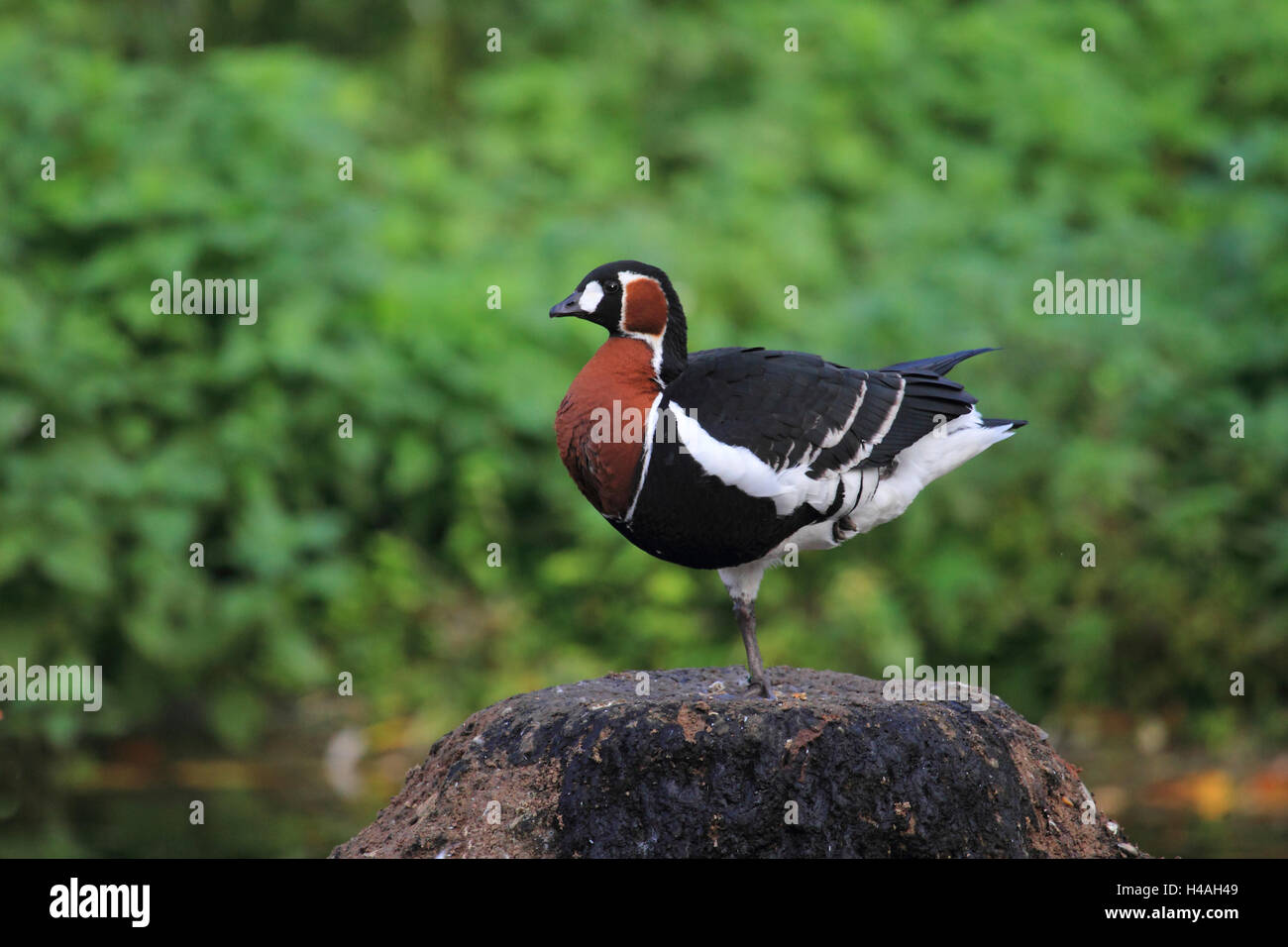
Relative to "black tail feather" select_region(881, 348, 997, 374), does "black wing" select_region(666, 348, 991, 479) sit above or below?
below

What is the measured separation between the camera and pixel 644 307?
5.18 metres

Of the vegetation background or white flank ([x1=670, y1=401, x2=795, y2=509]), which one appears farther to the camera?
the vegetation background

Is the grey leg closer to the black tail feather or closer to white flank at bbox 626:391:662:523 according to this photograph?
white flank at bbox 626:391:662:523

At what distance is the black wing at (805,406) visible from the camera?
5.11 metres

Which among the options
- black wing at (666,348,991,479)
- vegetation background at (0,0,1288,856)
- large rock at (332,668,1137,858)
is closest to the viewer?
large rock at (332,668,1137,858)

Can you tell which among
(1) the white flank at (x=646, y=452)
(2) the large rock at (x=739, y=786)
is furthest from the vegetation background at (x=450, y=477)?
(1) the white flank at (x=646, y=452)

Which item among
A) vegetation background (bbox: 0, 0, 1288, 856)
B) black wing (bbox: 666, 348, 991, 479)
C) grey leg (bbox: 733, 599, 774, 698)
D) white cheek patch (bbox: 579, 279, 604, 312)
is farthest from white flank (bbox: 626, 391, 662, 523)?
vegetation background (bbox: 0, 0, 1288, 856)

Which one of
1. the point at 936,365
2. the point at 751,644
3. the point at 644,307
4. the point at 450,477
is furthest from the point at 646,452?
the point at 450,477

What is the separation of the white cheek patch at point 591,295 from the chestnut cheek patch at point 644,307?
0.09 meters

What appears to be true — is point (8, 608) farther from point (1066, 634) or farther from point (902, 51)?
point (902, 51)

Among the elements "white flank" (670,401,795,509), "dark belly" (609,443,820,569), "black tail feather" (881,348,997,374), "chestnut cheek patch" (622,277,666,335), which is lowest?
"dark belly" (609,443,820,569)

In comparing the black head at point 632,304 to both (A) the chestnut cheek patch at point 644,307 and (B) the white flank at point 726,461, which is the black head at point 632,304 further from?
(B) the white flank at point 726,461

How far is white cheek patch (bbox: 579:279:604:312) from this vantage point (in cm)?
514

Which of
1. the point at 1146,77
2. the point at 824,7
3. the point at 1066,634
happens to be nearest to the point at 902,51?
the point at 824,7
